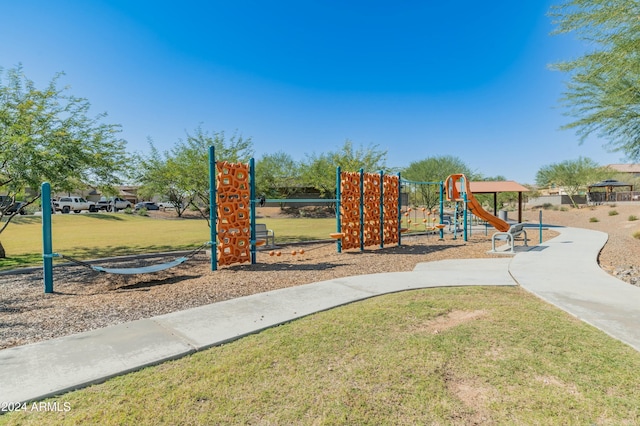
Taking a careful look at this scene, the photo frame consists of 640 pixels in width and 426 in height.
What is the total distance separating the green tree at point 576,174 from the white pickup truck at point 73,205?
196 ft

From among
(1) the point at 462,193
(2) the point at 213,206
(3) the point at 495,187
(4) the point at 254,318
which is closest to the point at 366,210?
(1) the point at 462,193

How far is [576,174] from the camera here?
157 ft

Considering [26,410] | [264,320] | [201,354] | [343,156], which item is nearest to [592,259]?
[264,320]

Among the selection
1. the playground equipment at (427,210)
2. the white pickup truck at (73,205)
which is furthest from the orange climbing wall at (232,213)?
the white pickup truck at (73,205)

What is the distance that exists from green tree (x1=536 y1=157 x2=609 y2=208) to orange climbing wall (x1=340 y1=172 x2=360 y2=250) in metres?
45.5

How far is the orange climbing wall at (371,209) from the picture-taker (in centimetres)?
1238

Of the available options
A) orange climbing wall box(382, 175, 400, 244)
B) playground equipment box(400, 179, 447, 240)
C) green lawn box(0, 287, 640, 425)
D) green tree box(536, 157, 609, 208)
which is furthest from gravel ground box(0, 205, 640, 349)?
green tree box(536, 157, 609, 208)

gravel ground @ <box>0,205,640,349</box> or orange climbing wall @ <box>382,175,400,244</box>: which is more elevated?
orange climbing wall @ <box>382,175,400,244</box>

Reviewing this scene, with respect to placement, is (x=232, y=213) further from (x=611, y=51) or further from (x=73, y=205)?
(x=73, y=205)

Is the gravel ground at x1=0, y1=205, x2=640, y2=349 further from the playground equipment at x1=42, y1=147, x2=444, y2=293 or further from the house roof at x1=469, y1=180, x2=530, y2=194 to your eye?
the house roof at x1=469, y1=180, x2=530, y2=194

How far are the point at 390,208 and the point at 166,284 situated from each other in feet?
27.5

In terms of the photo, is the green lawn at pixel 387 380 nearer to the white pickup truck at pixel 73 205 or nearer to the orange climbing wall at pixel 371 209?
the orange climbing wall at pixel 371 209

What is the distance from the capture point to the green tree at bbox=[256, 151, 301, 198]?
40031mm

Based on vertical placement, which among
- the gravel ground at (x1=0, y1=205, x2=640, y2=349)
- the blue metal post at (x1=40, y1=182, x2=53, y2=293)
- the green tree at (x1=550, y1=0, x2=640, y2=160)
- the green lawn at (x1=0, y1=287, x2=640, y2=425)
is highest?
the green tree at (x1=550, y1=0, x2=640, y2=160)
